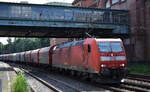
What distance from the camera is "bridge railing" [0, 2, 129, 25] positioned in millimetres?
44000

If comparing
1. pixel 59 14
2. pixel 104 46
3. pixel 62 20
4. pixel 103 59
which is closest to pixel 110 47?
pixel 104 46

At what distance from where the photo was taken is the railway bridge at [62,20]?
43.6 meters

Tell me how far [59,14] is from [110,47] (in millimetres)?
26133

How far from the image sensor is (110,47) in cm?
2108

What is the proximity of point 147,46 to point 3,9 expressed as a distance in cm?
1976

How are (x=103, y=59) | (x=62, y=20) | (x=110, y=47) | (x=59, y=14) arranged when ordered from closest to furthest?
(x=103, y=59) → (x=110, y=47) → (x=62, y=20) → (x=59, y=14)

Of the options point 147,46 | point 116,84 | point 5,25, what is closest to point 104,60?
point 116,84

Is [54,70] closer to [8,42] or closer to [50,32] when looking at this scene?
[50,32]

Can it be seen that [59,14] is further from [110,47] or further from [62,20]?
[110,47]

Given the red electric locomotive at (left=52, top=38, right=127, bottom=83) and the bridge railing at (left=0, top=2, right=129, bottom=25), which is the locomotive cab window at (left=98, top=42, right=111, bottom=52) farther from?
the bridge railing at (left=0, top=2, right=129, bottom=25)

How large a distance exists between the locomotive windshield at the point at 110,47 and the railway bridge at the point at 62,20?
912 inches

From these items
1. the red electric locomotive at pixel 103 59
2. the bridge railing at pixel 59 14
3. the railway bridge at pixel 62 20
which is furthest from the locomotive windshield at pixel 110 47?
the bridge railing at pixel 59 14

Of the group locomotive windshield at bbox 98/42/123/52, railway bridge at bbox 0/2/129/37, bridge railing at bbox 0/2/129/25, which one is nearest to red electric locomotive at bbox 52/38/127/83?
locomotive windshield at bbox 98/42/123/52

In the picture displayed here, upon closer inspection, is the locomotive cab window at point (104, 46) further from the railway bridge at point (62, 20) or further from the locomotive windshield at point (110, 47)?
the railway bridge at point (62, 20)
